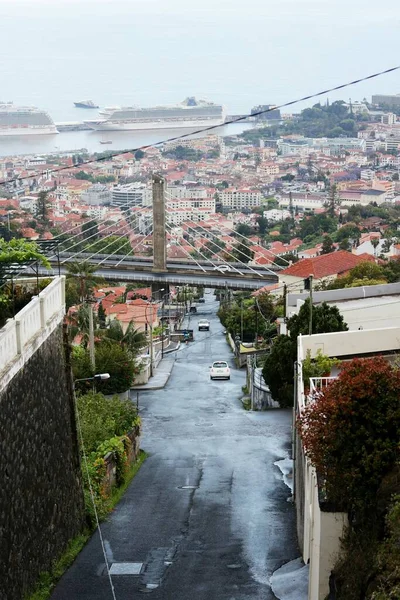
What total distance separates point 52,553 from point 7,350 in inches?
107

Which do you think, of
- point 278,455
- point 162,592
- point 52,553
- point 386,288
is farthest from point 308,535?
point 386,288

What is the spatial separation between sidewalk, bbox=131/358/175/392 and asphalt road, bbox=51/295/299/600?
5.50m

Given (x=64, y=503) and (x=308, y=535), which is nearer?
(x=308, y=535)

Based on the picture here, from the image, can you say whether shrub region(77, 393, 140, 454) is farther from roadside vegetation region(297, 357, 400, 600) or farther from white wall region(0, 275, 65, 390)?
roadside vegetation region(297, 357, 400, 600)

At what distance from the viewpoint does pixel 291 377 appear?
22812 mm

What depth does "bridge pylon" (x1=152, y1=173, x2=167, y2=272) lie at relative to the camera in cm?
7712

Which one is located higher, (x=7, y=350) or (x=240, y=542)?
(x=7, y=350)

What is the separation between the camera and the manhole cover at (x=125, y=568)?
13.0 metres

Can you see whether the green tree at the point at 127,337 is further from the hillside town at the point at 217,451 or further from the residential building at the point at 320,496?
Answer: the residential building at the point at 320,496

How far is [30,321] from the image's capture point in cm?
1235

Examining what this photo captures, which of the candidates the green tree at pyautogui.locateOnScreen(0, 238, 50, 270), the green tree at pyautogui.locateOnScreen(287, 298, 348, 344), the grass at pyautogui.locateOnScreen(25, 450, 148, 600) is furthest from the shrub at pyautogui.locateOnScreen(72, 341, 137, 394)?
the green tree at pyautogui.locateOnScreen(0, 238, 50, 270)

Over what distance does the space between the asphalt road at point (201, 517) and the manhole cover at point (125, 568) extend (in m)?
0.08

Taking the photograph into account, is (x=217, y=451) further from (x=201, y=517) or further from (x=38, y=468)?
(x=38, y=468)

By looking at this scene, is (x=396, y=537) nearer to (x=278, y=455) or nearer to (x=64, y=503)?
(x=64, y=503)
